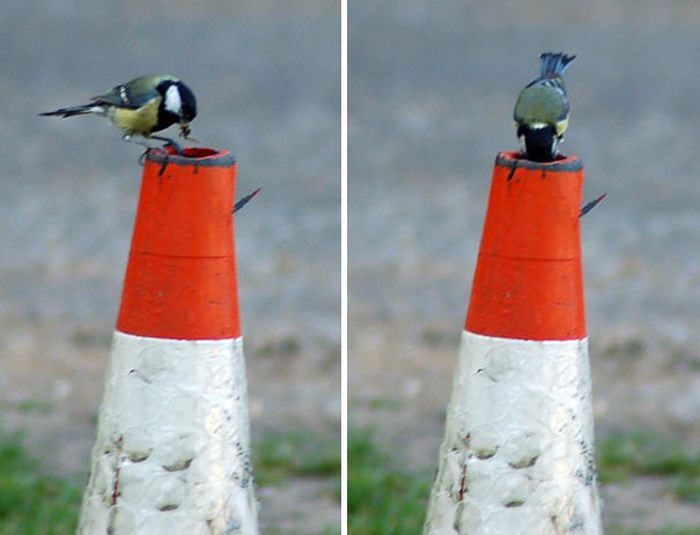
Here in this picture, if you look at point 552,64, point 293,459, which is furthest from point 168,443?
point 293,459

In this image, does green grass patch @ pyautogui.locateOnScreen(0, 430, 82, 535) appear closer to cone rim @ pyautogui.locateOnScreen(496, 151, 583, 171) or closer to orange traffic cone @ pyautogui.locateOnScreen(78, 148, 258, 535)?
orange traffic cone @ pyautogui.locateOnScreen(78, 148, 258, 535)

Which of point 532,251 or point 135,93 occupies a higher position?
point 135,93

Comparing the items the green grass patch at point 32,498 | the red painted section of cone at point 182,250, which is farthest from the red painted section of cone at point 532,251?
the green grass patch at point 32,498

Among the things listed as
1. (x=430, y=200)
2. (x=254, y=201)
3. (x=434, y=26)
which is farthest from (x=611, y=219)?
(x=434, y=26)

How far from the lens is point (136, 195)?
9344mm

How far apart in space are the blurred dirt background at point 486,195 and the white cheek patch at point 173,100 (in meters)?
2.05

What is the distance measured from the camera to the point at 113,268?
7938 mm

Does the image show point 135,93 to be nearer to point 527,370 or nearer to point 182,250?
point 182,250

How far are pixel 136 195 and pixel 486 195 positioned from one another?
203 cm

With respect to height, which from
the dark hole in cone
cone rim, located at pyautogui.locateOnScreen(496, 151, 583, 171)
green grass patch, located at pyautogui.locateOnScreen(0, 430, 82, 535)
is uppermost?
the dark hole in cone

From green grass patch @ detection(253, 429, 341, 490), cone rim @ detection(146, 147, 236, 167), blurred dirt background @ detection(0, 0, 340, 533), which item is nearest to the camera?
cone rim @ detection(146, 147, 236, 167)

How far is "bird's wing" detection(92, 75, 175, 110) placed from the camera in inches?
150

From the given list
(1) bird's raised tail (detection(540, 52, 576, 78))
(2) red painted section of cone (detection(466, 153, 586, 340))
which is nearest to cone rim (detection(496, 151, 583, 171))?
(2) red painted section of cone (detection(466, 153, 586, 340))

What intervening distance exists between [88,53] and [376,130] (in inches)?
128
